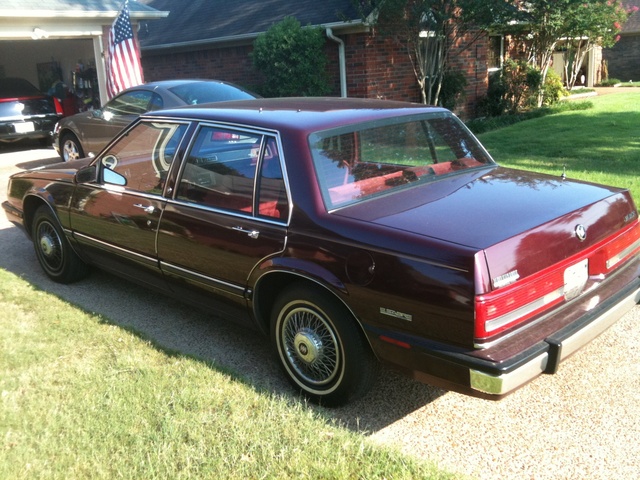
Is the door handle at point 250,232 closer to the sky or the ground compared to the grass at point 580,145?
closer to the sky

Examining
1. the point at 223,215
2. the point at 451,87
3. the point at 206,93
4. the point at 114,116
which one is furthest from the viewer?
the point at 451,87

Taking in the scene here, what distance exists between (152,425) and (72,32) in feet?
44.8

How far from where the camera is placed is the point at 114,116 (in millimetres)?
10578

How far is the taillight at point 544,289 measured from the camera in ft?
9.71

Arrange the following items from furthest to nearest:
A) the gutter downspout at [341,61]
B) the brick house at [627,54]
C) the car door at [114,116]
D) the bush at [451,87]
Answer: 1. the brick house at [627,54]
2. the bush at [451,87]
3. the gutter downspout at [341,61]
4. the car door at [114,116]

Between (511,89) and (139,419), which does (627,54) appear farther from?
(139,419)

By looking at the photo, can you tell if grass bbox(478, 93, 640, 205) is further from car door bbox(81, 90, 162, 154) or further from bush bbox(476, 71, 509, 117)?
car door bbox(81, 90, 162, 154)

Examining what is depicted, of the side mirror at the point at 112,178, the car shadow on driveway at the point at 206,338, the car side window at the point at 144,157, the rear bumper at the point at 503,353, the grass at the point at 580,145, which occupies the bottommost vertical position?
the car shadow on driveway at the point at 206,338

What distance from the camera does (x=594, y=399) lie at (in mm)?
3664

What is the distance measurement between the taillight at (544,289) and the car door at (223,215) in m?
1.23

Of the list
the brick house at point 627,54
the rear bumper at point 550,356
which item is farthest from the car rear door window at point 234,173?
the brick house at point 627,54

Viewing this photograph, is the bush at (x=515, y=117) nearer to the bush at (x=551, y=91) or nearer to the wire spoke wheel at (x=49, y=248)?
the bush at (x=551, y=91)

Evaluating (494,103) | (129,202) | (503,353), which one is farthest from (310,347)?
(494,103)

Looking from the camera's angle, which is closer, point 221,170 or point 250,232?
point 250,232
